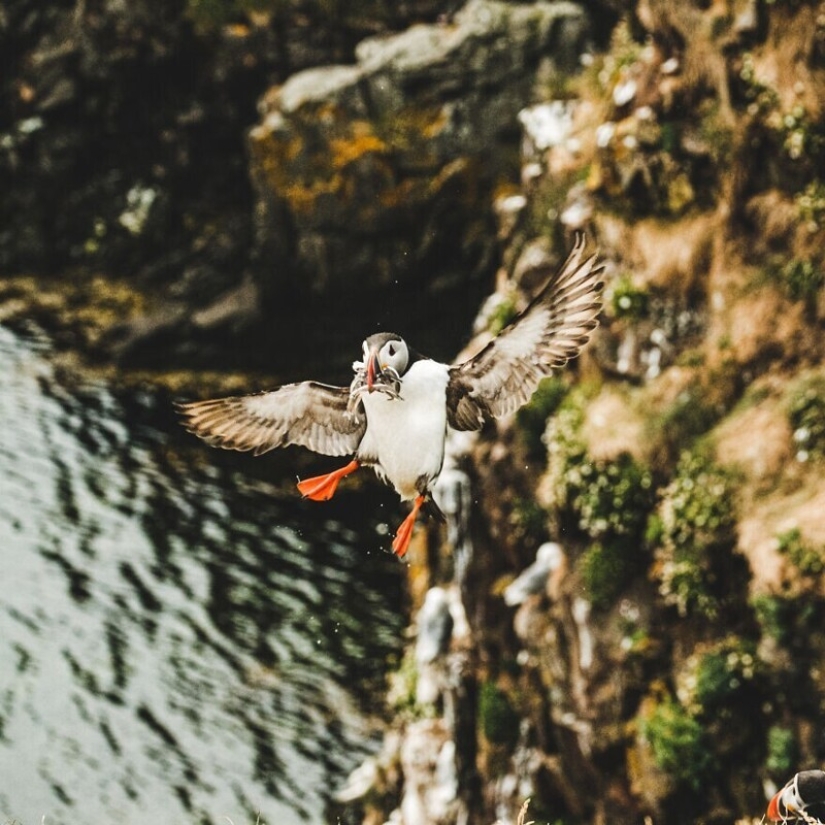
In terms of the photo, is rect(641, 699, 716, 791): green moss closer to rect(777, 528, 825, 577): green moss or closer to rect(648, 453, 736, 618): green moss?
rect(648, 453, 736, 618): green moss

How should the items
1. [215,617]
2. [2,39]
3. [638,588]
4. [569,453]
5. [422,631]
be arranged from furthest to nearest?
[2,39] < [215,617] < [422,631] < [569,453] < [638,588]

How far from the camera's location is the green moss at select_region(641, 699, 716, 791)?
14.2 m

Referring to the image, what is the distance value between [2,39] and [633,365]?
40460mm

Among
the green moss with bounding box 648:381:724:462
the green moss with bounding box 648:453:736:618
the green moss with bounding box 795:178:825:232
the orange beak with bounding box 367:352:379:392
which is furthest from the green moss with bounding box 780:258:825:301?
the orange beak with bounding box 367:352:379:392

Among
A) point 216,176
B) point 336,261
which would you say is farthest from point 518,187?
point 216,176

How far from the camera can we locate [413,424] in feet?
19.8

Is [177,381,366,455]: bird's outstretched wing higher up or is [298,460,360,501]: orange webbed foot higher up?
[177,381,366,455]: bird's outstretched wing

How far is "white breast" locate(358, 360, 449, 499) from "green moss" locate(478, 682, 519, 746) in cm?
1246

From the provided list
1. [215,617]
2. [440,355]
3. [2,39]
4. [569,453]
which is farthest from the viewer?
[2,39]

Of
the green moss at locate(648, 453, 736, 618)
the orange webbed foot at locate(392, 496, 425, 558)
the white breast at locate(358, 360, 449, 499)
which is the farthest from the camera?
the green moss at locate(648, 453, 736, 618)

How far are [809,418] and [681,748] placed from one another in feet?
14.6

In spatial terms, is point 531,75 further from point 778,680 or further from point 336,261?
point 778,680

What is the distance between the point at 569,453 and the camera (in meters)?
17.6

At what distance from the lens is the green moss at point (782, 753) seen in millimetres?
12945
